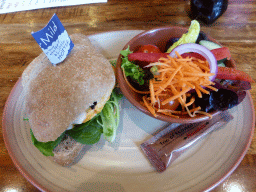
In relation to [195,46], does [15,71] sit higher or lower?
lower

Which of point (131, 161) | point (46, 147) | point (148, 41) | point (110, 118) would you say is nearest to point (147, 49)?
point (148, 41)

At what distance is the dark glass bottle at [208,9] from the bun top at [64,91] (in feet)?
4.66

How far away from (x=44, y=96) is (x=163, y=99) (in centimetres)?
69

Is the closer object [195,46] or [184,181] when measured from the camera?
[184,181]

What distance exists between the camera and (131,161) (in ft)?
3.77

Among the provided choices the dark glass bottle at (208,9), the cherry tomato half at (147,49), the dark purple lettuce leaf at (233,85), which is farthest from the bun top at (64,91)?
the dark glass bottle at (208,9)

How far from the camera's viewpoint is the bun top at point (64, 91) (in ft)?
3.31

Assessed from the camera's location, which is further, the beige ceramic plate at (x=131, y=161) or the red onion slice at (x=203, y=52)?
the red onion slice at (x=203, y=52)

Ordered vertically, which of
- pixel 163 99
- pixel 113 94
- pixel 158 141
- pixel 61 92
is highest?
pixel 61 92

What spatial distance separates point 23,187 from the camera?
109 cm

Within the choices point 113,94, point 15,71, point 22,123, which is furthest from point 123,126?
point 15,71

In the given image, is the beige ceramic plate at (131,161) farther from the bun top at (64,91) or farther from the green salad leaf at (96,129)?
the bun top at (64,91)

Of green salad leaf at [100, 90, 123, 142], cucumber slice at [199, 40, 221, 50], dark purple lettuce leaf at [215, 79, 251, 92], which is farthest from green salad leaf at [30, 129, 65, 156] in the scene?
cucumber slice at [199, 40, 221, 50]

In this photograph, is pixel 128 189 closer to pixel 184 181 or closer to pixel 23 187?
pixel 184 181
